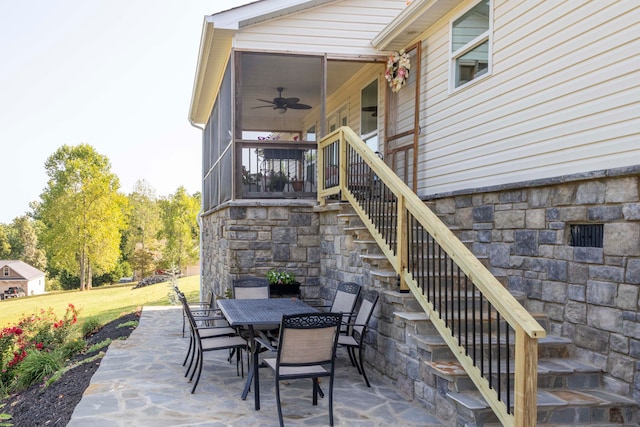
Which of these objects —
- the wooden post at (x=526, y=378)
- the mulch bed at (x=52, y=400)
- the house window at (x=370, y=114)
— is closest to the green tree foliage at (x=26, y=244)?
the house window at (x=370, y=114)

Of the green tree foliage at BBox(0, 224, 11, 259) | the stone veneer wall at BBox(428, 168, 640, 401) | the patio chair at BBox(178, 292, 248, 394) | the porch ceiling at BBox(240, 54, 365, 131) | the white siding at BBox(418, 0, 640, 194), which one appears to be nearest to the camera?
the stone veneer wall at BBox(428, 168, 640, 401)

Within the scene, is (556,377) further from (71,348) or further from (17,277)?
(17,277)

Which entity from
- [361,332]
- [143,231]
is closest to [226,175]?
[361,332]

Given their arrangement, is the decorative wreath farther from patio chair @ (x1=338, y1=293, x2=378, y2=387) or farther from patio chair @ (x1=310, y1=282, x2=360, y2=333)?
patio chair @ (x1=338, y1=293, x2=378, y2=387)

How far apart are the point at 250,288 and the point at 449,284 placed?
2.50m

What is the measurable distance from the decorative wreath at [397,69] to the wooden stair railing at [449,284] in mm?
1577

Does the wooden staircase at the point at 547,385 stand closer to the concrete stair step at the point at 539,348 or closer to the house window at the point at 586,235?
the concrete stair step at the point at 539,348

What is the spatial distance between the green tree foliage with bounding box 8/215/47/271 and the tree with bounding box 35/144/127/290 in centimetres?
1883

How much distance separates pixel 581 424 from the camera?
321 cm

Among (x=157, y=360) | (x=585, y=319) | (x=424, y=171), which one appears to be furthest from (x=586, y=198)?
(x=157, y=360)

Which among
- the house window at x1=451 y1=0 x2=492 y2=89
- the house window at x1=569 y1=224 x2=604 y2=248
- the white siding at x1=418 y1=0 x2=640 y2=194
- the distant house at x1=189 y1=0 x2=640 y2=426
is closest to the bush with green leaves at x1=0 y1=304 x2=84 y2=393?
the distant house at x1=189 y1=0 x2=640 y2=426

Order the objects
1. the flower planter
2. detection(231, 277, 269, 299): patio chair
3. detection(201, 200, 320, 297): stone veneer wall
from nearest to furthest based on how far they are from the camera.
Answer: detection(231, 277, 269, 299): patio chair < the flower planter < detection(201, 200, 320, 297): stone veneer wall

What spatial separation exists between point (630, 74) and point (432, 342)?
8.13 ft

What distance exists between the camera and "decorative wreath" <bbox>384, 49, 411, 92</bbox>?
7.07m
